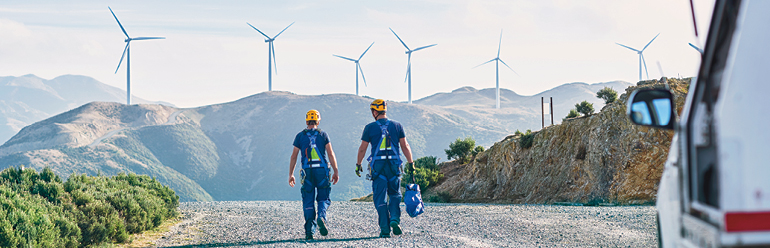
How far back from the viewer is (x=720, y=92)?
2473 mm

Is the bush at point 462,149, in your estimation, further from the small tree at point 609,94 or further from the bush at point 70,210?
the bush at point 70,210

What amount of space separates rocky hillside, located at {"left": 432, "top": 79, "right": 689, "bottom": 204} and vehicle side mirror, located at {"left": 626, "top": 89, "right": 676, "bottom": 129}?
13.5 meters

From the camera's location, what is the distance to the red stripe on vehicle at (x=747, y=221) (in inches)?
90.3

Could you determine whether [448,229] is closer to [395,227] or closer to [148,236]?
[395,227]

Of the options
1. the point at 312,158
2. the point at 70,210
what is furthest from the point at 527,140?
the point at 70,210

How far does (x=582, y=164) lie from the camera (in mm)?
18453

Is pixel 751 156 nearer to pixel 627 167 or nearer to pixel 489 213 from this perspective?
pixel 489 213

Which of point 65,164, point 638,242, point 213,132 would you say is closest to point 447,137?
point 213,132

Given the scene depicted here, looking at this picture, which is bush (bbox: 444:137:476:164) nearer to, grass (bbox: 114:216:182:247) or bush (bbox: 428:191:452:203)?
bush (bbox: 428:191:452:203)

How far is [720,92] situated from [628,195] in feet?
48.2

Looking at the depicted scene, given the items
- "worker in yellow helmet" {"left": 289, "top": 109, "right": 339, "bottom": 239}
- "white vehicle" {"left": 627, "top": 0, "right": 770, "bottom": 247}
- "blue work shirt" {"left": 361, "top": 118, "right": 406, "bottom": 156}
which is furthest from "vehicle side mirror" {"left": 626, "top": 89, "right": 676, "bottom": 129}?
"worker in yellow helmet" {"left": 289, "top": 109, "right": 339, "bottom": 239}

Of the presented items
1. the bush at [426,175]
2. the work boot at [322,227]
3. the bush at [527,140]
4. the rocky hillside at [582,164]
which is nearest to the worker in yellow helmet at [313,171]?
the work boot at [322,227]

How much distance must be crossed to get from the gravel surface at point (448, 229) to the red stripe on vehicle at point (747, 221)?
550 cm

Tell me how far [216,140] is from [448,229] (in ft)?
521
